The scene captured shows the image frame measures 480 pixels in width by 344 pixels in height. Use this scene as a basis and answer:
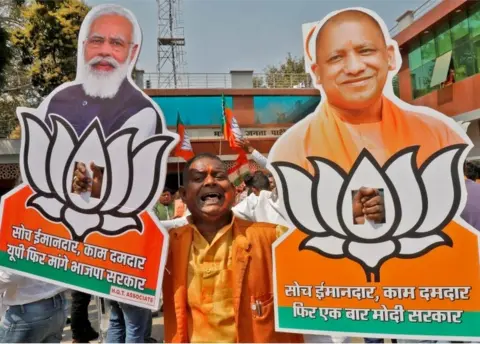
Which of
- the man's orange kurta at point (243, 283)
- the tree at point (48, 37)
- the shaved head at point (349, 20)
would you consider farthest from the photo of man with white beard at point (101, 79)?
the tree at point (48, 37)

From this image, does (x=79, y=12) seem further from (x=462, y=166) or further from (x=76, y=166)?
(x=462, y=166)

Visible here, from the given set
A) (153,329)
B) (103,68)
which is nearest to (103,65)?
(103,68)

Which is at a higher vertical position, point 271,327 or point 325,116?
point 325,116

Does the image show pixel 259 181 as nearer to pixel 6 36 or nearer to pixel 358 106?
pixel 358 106

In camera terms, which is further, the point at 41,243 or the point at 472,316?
the point at 41,243

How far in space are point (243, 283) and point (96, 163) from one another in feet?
2.41

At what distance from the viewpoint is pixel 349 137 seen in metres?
1.64

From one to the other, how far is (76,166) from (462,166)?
4.76 feet

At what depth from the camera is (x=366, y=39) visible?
1.62 meters

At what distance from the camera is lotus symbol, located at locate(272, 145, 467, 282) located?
1573 mm

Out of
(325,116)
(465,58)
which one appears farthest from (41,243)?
(465,58)

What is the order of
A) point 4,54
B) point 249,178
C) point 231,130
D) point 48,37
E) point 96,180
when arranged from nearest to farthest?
point 96,180, point 231,130, point 249,178, point 48,37, point 4,54

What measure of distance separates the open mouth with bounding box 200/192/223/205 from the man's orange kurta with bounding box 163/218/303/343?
125mm

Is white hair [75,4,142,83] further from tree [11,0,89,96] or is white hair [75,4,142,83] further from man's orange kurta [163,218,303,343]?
tree [11,0,89,96]
